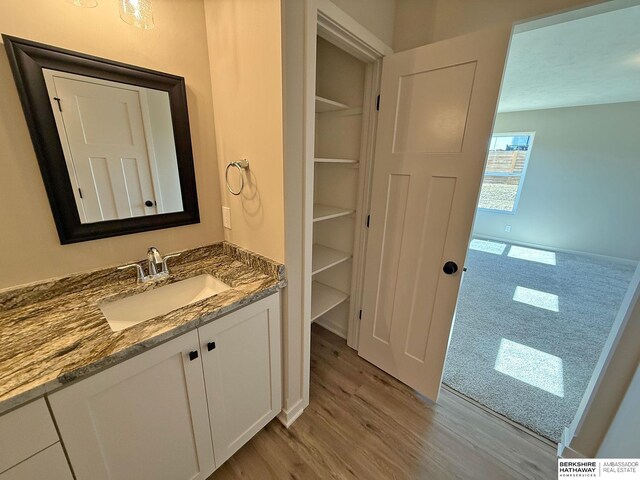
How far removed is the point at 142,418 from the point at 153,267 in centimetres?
65

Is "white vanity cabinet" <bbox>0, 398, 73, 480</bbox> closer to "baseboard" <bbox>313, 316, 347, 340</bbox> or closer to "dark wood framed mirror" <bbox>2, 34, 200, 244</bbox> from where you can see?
"dark wood framed mirror" <bbox>2, 34, 200, 244</bbox>

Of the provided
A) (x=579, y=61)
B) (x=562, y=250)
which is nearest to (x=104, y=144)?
(x=579, y=61)

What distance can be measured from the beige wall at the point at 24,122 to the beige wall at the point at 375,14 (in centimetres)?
77

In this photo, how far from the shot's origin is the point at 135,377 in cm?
85

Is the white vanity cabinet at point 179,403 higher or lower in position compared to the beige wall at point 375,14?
lower

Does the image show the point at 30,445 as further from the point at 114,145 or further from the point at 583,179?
the point at 583,179

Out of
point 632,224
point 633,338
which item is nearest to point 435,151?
point 633,338

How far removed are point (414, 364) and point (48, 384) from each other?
1.79m

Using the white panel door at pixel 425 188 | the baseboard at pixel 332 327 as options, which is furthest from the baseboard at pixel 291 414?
the baseboard at pixel 332 327

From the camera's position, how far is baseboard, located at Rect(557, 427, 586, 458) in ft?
4.30

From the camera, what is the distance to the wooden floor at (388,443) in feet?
4.23

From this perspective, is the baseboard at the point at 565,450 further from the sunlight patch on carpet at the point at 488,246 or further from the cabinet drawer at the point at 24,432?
the sunlight patch on carpet at the point at 488,246

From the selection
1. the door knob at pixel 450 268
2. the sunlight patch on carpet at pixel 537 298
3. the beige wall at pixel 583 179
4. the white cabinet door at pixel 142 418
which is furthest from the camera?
the beige wall at pixel 583 179

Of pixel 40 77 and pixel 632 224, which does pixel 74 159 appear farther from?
pixel 632 224
